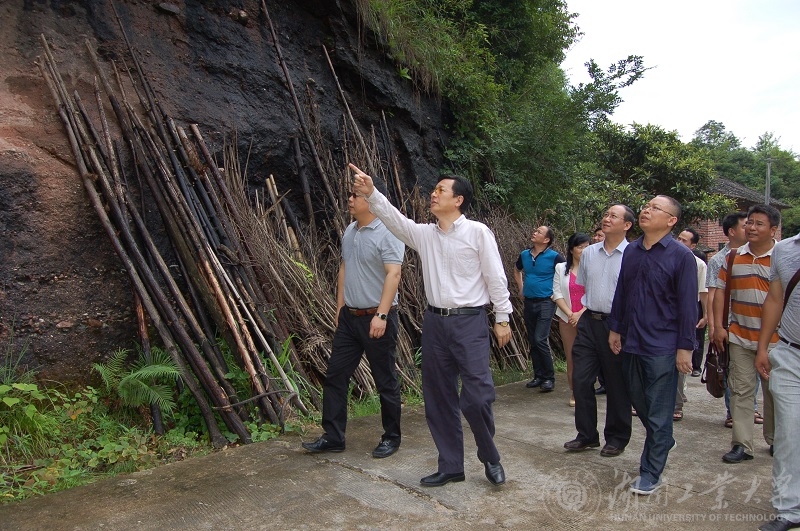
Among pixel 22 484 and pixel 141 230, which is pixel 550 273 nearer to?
pixel 141 230

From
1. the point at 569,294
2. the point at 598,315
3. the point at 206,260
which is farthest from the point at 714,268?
the point at 206,260

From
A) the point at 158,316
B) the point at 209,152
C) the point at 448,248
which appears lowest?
the point at 158,316

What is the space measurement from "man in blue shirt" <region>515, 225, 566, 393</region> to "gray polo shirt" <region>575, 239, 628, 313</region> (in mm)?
1818

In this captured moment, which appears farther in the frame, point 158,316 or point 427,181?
point 427,181

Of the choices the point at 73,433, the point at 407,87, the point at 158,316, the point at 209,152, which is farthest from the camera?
the point at 407,87

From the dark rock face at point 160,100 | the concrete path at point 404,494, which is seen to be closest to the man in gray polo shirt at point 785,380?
the concrete path at point 404,494

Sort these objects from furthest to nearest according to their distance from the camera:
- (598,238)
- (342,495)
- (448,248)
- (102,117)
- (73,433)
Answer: (598,238)
(102,117)
(73,433)
(448,248)
(342,495)

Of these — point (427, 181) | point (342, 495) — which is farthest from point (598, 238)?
point (342, 495)

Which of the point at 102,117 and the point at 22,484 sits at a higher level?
the point at 102,117

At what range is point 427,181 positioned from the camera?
9.10 metres

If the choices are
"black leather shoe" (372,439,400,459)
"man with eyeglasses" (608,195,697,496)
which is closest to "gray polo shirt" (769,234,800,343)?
"man with eyeglasses" (608,195,697,496)

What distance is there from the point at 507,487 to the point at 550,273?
127 inches

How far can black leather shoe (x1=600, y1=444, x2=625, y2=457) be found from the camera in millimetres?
4109

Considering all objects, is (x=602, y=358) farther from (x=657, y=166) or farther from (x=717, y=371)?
(x=657, y=166)
